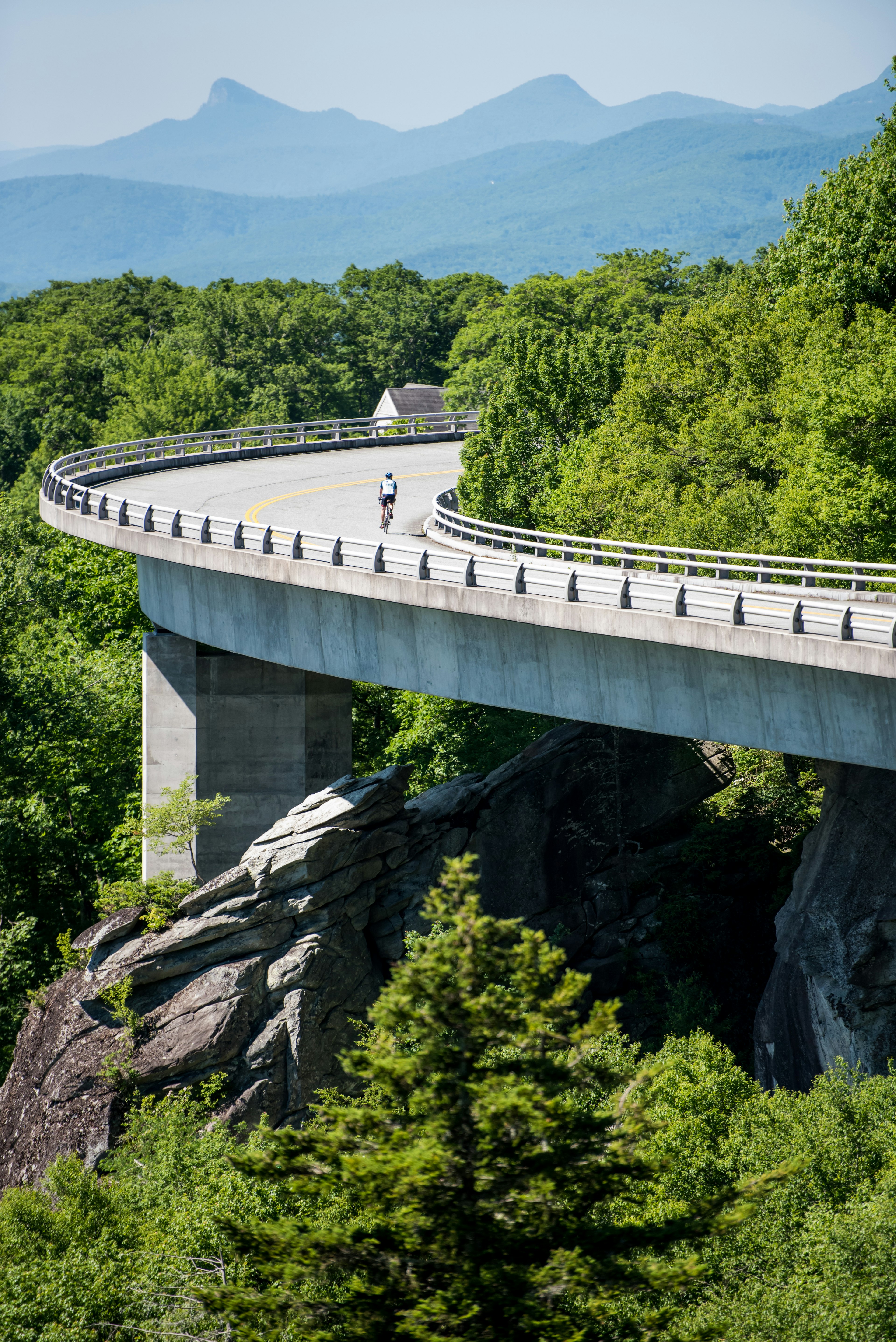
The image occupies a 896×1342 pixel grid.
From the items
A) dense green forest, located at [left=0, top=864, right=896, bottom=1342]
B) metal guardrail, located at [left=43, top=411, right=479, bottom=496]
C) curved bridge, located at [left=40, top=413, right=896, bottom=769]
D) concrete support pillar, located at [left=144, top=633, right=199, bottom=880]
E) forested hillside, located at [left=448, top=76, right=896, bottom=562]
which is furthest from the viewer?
metal guardrail, located at [left=43, top=411, right=479, bottom=496]

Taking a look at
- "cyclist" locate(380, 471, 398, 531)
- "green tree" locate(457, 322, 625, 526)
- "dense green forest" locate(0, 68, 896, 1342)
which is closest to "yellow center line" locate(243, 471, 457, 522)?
"cyclist" locate(380, 471, 398, 531)

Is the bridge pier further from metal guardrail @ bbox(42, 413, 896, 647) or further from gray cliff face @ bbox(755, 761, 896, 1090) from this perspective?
gray cliff face @ bbox(755, 761, 896, 1090)

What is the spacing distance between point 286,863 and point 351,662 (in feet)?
15.5

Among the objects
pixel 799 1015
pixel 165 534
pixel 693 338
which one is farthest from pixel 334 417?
pixel 799 1015

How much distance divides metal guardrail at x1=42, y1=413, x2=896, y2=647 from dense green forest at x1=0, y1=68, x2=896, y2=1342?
12.2 ft

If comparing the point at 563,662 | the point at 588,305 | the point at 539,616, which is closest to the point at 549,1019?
the point at 539,616

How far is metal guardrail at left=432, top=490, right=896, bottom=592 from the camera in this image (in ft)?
70.6

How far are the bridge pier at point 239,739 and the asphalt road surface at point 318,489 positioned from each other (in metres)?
4.21

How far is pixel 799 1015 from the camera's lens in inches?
905

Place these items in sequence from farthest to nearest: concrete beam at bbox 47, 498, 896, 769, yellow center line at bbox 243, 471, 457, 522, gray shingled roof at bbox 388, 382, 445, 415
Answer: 1. gray shingled roof at bbox 388, 382, 445, 415
2. yellow center line at bbox 243, 471, 457, 522
3. concrete beam at bbox 47, 498, 896, 769

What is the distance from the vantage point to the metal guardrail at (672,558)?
2152 cm

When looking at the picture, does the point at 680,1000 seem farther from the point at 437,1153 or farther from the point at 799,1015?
the point at 437,1153

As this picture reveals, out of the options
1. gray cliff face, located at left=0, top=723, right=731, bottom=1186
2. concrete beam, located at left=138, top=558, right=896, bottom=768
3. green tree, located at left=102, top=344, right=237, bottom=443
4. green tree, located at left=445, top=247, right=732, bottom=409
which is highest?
green tree, located at left=445, top=247, right=732, bottom=409

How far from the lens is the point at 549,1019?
13227 millimetres
